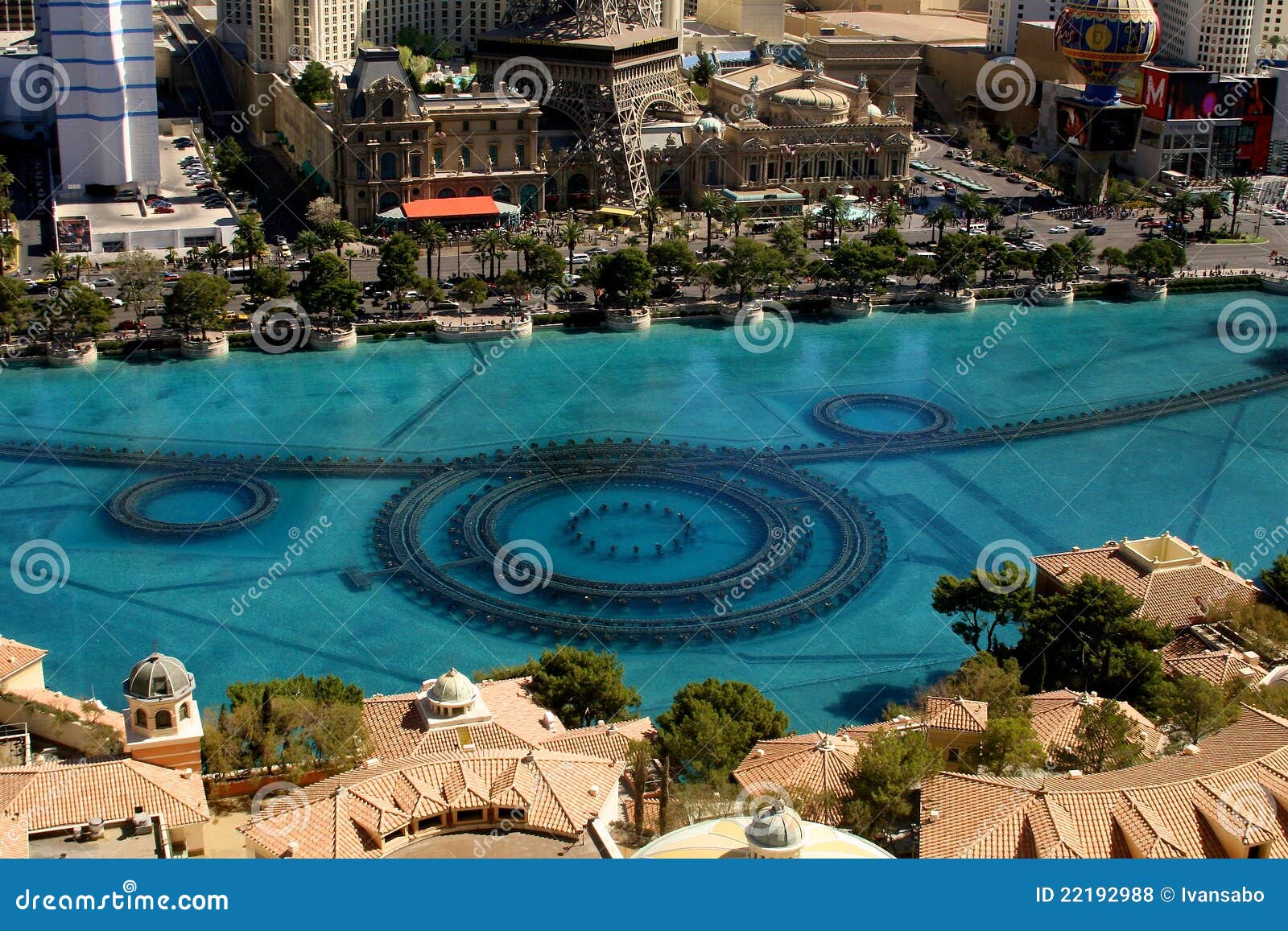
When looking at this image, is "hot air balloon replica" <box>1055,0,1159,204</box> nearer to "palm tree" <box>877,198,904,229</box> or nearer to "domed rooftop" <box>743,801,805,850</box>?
"palm tree" <box>877,198,904,229</box>

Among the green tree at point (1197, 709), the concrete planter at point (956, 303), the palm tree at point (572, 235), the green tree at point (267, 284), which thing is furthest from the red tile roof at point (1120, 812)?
the palm tree at point (572, 235)

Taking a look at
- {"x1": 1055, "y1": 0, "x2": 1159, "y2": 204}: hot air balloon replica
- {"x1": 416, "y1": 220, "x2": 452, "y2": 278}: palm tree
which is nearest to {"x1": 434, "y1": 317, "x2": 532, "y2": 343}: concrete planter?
{"x1": 416, "y1": 220, "x2": 452, "y2": 278}: palm tree

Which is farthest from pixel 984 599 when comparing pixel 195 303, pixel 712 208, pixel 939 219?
pixel 939 219

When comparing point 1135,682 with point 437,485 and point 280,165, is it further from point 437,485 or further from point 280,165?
point 280,165

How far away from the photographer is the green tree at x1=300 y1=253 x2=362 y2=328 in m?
72.2

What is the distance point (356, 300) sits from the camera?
73000 mm

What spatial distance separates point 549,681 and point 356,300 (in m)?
36.4

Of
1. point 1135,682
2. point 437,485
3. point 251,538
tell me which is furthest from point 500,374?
point 1135,682

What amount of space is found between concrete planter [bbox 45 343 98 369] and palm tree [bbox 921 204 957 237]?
4200cm

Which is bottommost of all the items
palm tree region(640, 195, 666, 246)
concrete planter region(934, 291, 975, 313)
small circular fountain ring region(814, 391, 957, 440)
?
small circular fountain ring region(814, 391, 957, 440)

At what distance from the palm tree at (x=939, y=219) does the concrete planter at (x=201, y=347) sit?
36.6 meters

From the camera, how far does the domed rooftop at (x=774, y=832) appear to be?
22.9 meters

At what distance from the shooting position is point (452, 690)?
37250 millimetres

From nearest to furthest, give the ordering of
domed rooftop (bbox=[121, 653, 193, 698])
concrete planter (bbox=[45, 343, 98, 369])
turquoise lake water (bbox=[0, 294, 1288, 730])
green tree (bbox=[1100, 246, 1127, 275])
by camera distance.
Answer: domed rooftop (bbox=[121, 653, 193, 698]), turquoise lake water (bbox=[0, 294, 1288, 730]), concrete planter (bbox=[45, 343, 98, 369]), green tree (bbox=[1100, 246, 1127, 275])
